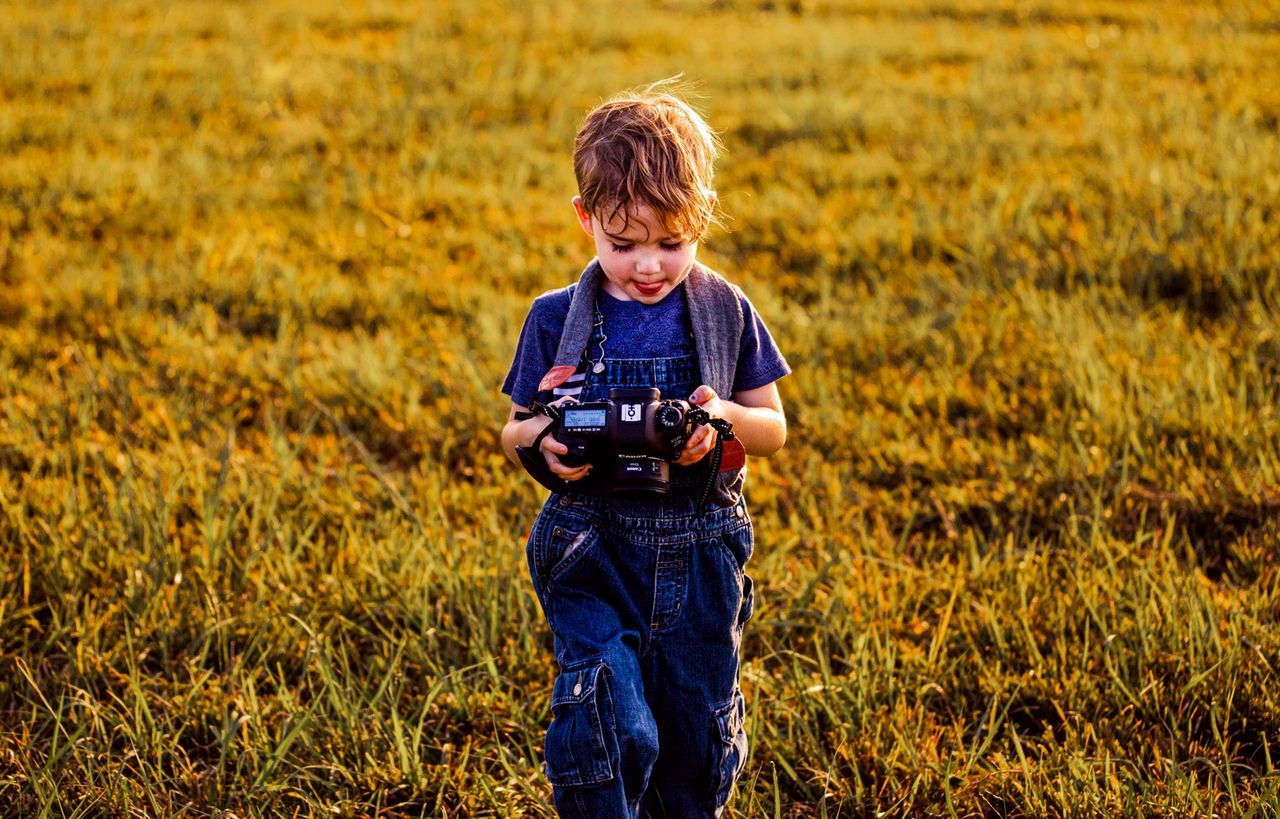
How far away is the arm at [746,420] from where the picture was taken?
2127 millimetres

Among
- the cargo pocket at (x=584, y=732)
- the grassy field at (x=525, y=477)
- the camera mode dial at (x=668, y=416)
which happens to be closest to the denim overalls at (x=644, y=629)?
the cargo pocket at (x=584, y=732)

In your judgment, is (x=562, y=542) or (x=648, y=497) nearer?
(x=648, y=497)

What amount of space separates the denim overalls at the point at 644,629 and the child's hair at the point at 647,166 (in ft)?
0.89

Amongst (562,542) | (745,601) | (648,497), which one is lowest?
(745,601)

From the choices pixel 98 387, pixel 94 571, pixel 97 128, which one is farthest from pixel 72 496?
pixel 97 128

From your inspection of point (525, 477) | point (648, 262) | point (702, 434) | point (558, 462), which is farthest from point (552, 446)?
point (525, 477)

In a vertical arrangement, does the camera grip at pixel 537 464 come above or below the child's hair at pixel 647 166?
below

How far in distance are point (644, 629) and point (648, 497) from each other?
31cm

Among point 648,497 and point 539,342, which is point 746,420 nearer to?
point 648,497

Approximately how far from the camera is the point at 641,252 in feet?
7.20

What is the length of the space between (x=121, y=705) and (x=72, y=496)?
938 millimetres

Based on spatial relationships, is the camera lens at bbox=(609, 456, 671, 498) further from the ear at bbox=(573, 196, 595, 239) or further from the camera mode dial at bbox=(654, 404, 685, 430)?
the ear at bbox=(573, 196, 595, 239)

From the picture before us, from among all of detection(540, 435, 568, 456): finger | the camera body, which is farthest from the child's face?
detection(540, 435, 568, 456): finger

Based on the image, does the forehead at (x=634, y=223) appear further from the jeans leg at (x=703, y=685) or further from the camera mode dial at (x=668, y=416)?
the jeans leg at (x=703, y=685)
